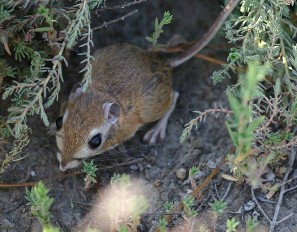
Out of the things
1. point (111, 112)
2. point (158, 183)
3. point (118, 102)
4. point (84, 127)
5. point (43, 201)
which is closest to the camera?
point (43, 201)

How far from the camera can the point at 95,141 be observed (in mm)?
4398

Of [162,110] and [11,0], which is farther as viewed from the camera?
[162,110]

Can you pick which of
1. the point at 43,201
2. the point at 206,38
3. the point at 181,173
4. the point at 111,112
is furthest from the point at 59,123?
the point at 206,38

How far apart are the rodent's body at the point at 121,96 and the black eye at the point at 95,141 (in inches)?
1.9

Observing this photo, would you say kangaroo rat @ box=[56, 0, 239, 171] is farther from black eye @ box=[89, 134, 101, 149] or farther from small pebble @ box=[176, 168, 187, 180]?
small pebble @ box=[176, 168, 187, 180]

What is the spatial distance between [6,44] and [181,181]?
1.84m

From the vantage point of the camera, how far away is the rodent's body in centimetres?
437

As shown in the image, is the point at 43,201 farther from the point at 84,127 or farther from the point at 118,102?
the point at 118,102

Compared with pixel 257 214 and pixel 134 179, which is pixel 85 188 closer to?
pixel 134 179

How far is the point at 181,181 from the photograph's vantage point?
4492mm

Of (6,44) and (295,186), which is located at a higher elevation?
(6,44)

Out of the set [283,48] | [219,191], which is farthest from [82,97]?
[283,48]

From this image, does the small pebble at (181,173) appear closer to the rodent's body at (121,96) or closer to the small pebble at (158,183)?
the small pebble at (158,183)

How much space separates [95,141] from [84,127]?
0.17 m
